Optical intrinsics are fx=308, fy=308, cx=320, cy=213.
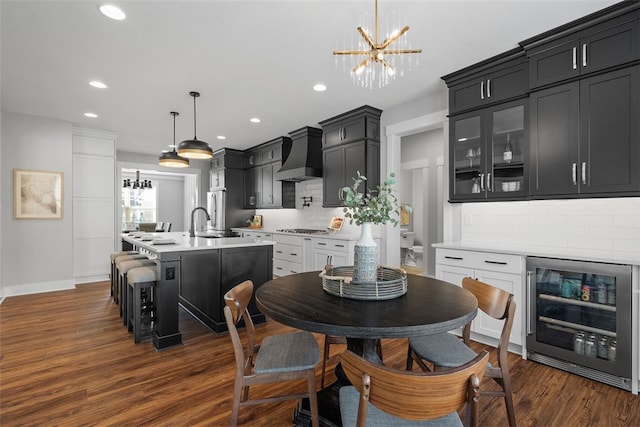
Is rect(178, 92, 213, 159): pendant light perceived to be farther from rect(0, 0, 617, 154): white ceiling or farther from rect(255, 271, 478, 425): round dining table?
rect(255, 271, 478, 425): round dining table

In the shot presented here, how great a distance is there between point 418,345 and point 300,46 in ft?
8.55

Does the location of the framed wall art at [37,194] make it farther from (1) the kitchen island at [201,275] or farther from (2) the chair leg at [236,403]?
Result: (2) the chair leg at [236,403]

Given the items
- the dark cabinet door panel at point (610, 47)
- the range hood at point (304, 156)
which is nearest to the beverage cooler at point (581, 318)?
the dark cabinet door panel at point (610, 47)

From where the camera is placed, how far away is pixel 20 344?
2.95 m

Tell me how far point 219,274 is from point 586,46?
381 cm

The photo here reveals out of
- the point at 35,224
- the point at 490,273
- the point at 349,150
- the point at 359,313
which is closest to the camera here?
the point at 359,313

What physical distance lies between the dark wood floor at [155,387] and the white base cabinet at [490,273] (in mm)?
231

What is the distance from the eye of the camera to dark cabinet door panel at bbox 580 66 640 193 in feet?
7.39

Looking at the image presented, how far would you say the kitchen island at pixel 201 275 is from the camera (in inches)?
114

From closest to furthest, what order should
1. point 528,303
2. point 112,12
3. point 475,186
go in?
point 112,12 → point 528,303 → point 475,186

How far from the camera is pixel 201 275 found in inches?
134

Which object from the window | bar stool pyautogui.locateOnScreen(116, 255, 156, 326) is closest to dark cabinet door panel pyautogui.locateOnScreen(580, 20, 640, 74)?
bar stool pyautogui.locateOnScreen(116, 255, 156, 326)

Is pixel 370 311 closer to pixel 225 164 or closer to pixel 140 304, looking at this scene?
pixel 140 304

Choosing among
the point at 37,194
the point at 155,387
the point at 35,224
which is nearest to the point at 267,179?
the point at 37,194
